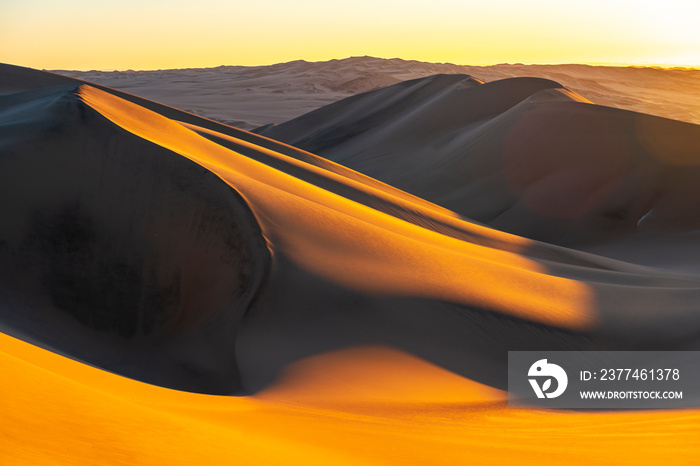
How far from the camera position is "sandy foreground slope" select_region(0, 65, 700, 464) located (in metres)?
2.82

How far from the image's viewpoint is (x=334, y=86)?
60750mm

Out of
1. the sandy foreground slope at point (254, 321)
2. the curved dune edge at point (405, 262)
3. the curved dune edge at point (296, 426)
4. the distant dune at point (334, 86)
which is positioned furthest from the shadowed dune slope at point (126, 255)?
the distant dune at point (334, 86)

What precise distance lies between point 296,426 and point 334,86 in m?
59.3

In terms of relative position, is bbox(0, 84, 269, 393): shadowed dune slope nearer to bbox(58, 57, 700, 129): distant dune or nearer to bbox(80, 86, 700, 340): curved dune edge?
bbox(80, 86, 700, 340): curved dune edge

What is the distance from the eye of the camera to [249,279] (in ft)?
17.7

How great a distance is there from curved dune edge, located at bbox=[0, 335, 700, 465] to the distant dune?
3059cm

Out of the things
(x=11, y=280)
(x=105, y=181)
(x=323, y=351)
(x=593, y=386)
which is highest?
(x=105, y=181)

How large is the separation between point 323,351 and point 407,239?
2595 millimetres

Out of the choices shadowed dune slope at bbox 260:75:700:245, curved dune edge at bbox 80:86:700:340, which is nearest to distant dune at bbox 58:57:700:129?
shadowed dune slope at bbox 260:75:700:245

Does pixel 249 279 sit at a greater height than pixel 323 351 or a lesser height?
greater

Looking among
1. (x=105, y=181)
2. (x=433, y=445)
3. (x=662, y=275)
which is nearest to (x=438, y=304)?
(x=433, y=445)

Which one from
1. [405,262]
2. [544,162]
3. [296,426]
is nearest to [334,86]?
[544,162]

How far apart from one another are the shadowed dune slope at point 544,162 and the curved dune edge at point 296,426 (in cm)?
1121

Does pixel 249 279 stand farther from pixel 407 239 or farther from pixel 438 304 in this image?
pixel 407 239
